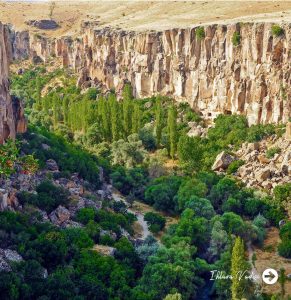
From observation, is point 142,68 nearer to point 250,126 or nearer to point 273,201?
point 250,126

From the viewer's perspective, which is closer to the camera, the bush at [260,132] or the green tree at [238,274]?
the green tree at [238,274]

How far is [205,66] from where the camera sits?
6775 centimetres

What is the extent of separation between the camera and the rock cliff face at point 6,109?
43.9 metres

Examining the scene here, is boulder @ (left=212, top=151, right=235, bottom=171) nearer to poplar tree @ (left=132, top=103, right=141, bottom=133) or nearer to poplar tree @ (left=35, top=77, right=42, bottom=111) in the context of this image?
poplar tree @ (left=132, top=103, right=141, bottom=133)

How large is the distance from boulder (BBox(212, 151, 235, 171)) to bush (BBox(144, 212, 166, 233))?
11.8 m

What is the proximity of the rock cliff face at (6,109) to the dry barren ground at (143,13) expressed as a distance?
30262mm

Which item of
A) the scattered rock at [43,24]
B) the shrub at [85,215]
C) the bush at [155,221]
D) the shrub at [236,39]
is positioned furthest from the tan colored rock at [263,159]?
the scattered rock at [43,24]

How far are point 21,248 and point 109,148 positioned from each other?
3306 cm

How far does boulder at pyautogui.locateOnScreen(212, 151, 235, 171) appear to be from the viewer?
55250 millimetres

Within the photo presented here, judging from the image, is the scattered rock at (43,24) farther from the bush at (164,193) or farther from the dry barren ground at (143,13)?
the bush at (164,193)

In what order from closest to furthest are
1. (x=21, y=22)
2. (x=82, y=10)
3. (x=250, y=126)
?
(x=250, y=126), (x=21, y=22), (x=82, y=10)

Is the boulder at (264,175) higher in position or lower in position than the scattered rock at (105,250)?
higher

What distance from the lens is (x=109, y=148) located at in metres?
65.2

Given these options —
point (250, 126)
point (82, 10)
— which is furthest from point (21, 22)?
point (250, 126)
